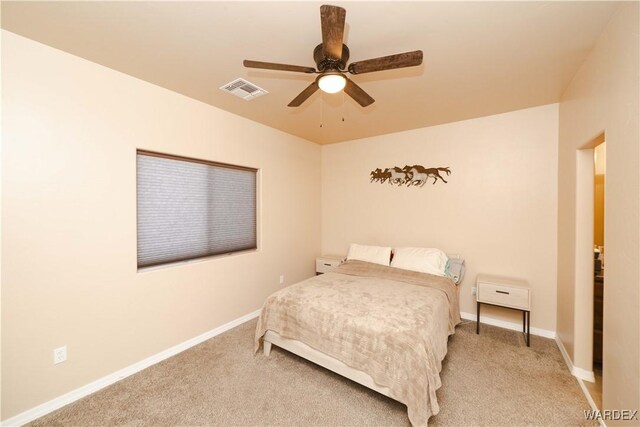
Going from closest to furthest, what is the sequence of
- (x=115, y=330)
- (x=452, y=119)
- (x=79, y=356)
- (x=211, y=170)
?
1. (x=79, y=356)
2. (x=115, y=330)
3. (x=211, y=170)
4. (x=452, y=119)

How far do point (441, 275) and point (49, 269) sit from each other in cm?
362

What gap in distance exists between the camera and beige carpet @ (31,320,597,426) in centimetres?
174

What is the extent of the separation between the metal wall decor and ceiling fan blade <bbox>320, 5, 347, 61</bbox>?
2.46m

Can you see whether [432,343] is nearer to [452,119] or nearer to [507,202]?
[507,202]

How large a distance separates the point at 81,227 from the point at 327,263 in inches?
118

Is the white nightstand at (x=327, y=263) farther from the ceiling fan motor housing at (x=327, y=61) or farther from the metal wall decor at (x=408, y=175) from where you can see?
the ceiling fan motor housing at (x=327, y=61)

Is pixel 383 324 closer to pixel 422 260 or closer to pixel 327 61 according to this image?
pixel 422 260

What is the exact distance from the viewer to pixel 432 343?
1.83 m

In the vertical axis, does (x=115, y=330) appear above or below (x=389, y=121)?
below

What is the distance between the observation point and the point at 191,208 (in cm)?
282

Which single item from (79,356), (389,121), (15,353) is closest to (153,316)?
(79,356)

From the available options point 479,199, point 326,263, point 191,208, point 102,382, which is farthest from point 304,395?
point 479,199

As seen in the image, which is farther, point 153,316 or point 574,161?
point 153,316

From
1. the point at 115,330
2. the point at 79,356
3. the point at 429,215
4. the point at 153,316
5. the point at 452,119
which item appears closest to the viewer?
the point at 79,356
